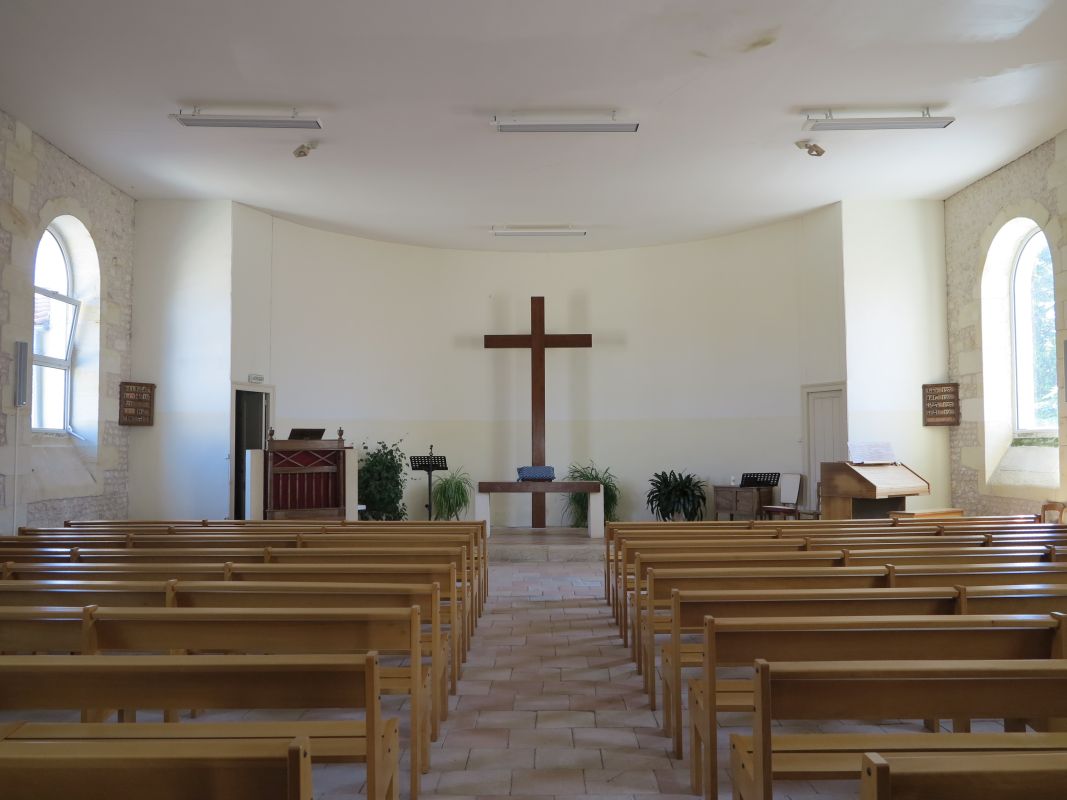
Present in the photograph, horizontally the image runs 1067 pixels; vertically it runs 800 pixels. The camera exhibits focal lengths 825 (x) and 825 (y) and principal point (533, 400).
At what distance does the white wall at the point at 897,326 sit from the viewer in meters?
9.92

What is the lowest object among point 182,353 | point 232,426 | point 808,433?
point 808,433

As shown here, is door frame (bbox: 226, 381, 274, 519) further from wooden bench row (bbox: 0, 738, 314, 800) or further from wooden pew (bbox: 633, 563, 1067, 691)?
wooden bench row (bbox: 0, 738, 314, 800)

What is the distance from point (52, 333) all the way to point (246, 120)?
11.3 feet

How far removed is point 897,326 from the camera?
32.8 feet

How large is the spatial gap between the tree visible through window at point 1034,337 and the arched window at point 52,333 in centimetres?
1032

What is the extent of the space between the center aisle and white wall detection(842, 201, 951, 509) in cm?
603

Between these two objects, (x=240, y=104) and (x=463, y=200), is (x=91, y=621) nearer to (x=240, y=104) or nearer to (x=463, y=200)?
(x=240, y=104)

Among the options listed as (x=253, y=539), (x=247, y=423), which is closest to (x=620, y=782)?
(x=253, y=539)

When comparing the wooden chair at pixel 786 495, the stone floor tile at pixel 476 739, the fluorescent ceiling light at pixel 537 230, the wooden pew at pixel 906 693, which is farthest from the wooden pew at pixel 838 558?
the fluorescent ceiling light at pixel 537 230

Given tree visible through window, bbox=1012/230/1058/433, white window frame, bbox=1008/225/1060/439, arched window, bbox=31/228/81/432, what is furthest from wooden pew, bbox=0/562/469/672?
white window frame, bbox=1008/225/1060/439

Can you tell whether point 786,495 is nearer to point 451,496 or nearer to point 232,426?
point 451,496

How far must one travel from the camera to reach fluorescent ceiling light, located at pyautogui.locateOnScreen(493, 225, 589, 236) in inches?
433

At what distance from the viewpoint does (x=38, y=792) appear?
1.15 metres

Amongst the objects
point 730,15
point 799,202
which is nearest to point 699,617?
point 730,15
